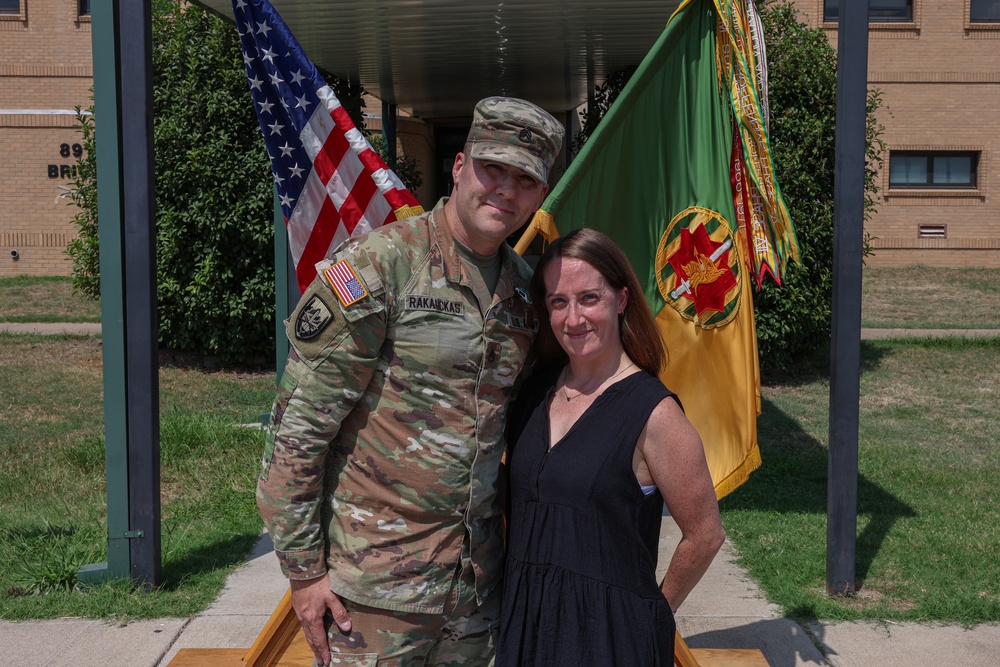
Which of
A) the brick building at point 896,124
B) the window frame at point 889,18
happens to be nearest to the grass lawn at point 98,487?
the brick building at point 896,124

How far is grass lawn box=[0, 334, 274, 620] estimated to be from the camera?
4.45 meters

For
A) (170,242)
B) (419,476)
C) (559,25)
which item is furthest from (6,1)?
(419,476)

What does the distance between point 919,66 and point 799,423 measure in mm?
14924

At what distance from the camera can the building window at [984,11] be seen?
808 inches

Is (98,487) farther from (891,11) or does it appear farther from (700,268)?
(891,11)

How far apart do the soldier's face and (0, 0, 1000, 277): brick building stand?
739 inches

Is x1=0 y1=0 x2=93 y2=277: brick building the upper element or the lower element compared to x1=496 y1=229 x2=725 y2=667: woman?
upper

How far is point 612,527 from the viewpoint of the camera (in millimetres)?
2186

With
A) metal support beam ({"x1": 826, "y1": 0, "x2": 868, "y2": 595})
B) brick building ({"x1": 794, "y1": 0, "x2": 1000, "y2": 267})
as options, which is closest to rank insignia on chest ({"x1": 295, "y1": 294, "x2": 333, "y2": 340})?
metal support beam ({"x1": 826, "y1": 0, "x2": 868, "y2": 595})

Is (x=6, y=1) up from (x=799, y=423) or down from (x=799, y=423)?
up

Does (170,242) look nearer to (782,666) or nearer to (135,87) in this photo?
(135,87)

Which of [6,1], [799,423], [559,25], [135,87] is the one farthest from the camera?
[6,1]

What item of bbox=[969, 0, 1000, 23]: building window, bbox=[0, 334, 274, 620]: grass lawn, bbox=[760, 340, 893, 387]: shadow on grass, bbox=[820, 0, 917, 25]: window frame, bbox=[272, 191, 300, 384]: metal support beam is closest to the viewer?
bbox=[0, 334, 274, 620]: grass lawn

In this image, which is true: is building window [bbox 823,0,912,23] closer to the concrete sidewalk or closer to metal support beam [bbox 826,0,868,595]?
metal support beam [bbox 826,0,868,595]
